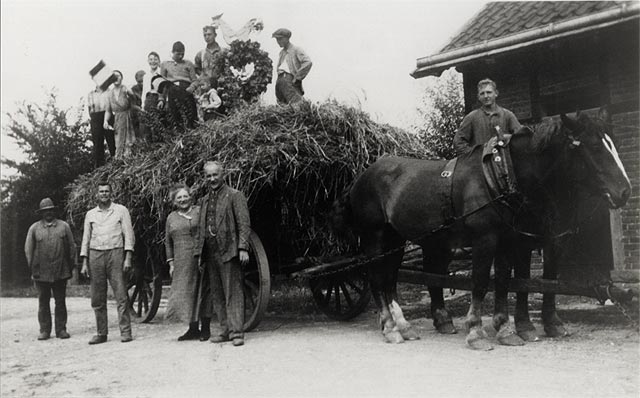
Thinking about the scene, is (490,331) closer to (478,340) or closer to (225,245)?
(478,340)

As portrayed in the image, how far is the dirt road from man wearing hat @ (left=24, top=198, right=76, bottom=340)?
88cm

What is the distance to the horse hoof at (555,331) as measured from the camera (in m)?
5.43

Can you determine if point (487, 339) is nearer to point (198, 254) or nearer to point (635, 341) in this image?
point (635, 341)

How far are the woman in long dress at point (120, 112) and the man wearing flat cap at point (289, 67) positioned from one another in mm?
3172

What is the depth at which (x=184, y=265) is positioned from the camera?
22.1 feet

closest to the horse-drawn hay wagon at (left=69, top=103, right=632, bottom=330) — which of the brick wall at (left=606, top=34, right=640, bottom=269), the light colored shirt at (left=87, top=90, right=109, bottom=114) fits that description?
the brick wall at (left=606, top=34, right=640, bottom=269)

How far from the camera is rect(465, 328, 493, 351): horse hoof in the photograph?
5.06 meters

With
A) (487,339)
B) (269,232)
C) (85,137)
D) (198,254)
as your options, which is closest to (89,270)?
(198,254)

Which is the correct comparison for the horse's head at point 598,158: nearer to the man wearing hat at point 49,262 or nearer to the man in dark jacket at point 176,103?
the man in dark jacket at point 176,103

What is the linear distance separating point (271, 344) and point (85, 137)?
53.1 ft

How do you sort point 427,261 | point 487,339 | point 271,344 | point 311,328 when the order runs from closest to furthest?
point 487,339 < point 271,344 < point 427,261 < point 311,328

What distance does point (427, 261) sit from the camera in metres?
6.30

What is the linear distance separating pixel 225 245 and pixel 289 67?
2.99m

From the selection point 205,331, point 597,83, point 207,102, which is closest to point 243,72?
point 207,102
